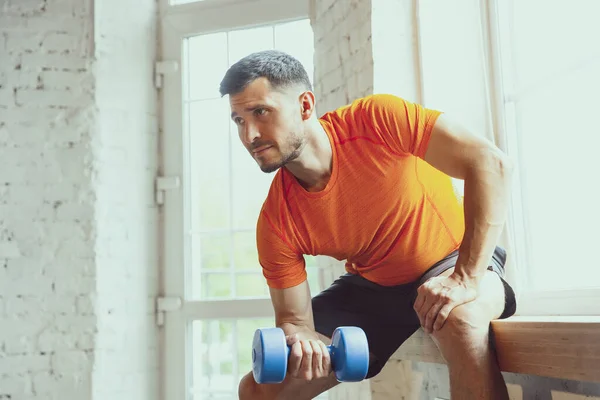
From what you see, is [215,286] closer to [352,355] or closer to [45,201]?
[45,201]

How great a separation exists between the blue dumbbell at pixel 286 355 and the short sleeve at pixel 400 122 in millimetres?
507

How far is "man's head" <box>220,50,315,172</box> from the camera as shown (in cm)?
175

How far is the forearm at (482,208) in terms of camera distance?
161cm

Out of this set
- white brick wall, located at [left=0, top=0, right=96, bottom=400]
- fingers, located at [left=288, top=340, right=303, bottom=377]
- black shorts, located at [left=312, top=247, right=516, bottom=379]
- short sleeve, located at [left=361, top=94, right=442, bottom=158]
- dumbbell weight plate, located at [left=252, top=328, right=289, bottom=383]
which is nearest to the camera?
dumbbell weight plate, located at [left=252, top=328, right=289, bottom=383]

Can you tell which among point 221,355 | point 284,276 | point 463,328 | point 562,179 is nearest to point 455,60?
point 562,179

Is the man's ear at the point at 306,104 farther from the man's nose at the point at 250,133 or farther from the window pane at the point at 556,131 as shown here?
the window pane at the point at 556,131

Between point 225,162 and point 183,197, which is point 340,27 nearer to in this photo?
point 225,162

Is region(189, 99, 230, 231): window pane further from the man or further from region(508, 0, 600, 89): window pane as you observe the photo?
region(508, 0, 600, 89): window pane

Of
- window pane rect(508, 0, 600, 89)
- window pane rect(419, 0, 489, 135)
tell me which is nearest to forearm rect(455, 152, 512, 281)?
window pane rect(508, 0, 600, 89)

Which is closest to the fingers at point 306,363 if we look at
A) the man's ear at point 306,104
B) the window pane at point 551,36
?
the man's ear at point 306,104

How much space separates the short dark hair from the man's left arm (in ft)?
1.47

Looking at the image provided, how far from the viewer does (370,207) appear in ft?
5.95

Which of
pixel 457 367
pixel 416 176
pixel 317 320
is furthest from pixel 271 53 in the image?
pixel 457 367

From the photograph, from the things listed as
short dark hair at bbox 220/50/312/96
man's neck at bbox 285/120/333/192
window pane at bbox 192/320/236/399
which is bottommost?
window pane at bbox 192/320/236/399
